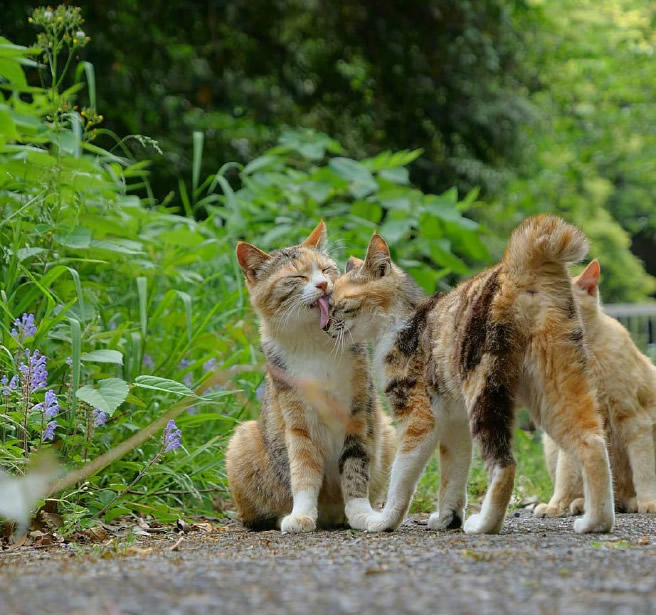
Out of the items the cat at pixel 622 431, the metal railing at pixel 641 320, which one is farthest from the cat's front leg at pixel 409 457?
the metal railing at pixel 641 320

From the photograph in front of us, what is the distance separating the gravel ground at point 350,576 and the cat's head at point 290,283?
1311 mm

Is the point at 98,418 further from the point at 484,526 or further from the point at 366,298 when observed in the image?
the point at 484,526

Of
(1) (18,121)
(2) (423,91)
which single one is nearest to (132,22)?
(2) (423,91)

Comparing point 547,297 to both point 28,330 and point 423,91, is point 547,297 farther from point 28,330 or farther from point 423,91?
point 423,91

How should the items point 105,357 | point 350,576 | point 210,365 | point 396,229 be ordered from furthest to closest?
1. point 396,229
2. point 210,365
3. point 105,357
4. point 350,576

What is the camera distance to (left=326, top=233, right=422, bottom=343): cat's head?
4.29m

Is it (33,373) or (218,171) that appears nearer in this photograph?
(33,373)

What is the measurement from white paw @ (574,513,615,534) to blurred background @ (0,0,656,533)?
5.82 ft

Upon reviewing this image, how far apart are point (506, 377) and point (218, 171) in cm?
589

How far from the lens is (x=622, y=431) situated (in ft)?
15.9

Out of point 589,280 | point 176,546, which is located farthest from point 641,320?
Answer: point 176,546

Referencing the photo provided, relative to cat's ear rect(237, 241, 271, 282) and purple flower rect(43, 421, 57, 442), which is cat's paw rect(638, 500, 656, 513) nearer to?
cat's ear rect(237, 241, 271, 282)

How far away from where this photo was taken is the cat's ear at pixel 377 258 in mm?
4336

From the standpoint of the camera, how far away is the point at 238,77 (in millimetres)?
10859
